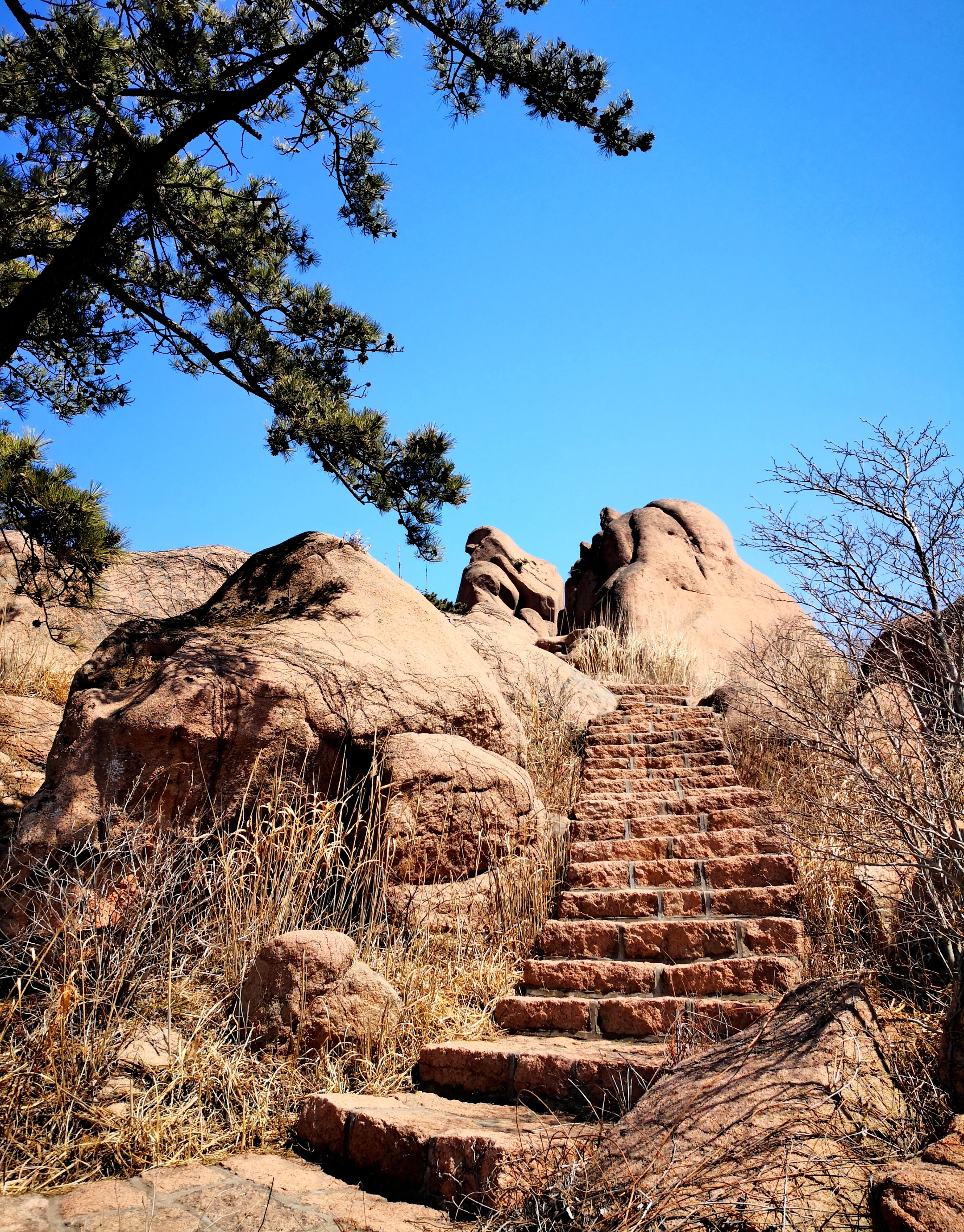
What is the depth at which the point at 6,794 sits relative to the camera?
5219mm

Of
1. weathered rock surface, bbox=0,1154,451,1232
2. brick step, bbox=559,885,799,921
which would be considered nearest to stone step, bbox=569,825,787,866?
brick step, bbox=559,885,799,921

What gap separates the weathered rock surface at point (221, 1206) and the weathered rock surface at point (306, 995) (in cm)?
57

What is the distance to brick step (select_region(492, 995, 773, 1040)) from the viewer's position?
3.43 meters

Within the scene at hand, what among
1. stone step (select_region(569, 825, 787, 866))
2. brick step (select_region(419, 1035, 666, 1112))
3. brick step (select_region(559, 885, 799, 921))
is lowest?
brick step (select_region(419, 1035, 666, 1112))

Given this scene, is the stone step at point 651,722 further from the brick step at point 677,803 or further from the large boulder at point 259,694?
the large boulder at point 259,694

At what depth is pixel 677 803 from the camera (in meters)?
5.48

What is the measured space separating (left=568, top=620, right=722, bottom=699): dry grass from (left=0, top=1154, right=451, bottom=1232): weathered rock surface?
25.3 feet

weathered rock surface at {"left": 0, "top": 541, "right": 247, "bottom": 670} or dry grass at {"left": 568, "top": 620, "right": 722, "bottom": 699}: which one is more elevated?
dry grass at {"left": 568, "top": 620, "right": 722, "bottom": 699}

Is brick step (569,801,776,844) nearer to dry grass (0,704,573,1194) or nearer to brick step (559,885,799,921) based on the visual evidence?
brick step (559,885,799,921)

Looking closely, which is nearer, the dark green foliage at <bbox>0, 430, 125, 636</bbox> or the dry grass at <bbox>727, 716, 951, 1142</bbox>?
the dry grass at <bbox>727, 716, 951, 1142</bbox>

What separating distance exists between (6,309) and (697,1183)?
525cm

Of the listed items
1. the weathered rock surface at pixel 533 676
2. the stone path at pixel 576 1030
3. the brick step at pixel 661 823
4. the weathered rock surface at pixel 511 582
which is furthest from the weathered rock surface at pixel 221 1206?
the weathered rock surface at pixel 511 582

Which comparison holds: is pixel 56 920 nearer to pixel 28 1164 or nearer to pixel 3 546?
pixel 28 1164

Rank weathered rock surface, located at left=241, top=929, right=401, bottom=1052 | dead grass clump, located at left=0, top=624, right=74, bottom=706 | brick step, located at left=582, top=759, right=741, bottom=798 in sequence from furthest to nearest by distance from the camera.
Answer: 1. dead grass clump, located at left=0, top=624, right=74, bottom=706
2. brick step, located at left=582, top=759, right=741, bottom=798
3. weathered rock surface, located at left=241, top=929, right=401, bottom=1052
